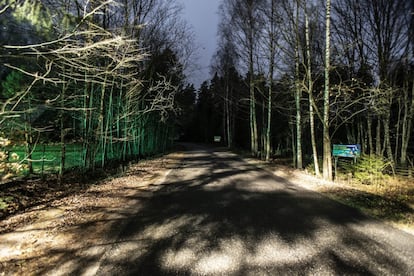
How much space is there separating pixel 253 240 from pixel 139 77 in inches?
413

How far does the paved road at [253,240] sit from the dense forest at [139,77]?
2.25 metres

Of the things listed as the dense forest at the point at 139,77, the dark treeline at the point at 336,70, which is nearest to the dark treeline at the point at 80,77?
the dense forest at the point at 139,77

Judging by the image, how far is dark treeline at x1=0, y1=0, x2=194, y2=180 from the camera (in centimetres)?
365

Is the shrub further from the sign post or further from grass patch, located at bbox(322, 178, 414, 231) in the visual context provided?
the sign post

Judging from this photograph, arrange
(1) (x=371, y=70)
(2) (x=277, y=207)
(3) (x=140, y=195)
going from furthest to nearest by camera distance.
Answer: (1) (x=371, y=70) → (3) (x=140, y=195) → (2) (x=277, y=207)

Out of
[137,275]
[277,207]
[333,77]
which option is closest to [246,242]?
[137,275]

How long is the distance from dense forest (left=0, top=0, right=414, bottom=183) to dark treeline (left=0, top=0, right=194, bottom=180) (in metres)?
0.04

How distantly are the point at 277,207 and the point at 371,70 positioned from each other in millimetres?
11152

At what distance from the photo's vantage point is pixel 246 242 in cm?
331

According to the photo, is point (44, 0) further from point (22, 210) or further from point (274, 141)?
point (274, 141)

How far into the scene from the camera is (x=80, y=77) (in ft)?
27.6

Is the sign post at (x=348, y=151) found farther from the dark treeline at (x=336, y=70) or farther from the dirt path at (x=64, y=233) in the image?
the dirt path at (x=64, y=233)

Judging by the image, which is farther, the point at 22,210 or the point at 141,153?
the point at 141,153

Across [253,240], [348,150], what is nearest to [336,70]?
[348,150]
